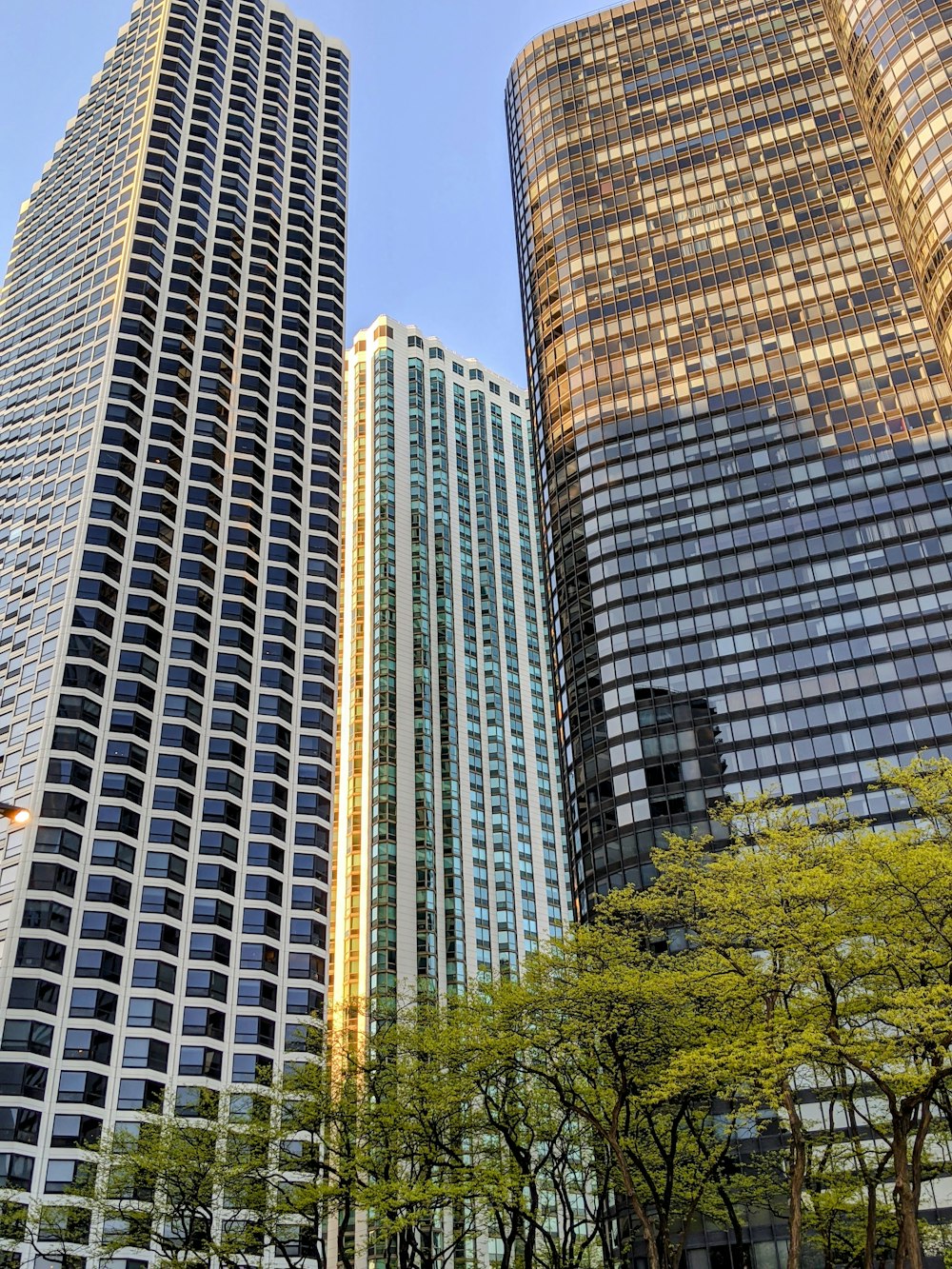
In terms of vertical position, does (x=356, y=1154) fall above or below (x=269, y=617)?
below

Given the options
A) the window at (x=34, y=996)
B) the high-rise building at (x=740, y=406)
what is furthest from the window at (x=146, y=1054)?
the high-rise building at (x=740, y=406)

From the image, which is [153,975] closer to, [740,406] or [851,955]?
[851,955]

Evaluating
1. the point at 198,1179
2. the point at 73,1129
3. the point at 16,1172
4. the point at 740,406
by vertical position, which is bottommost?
the point at 198,1179

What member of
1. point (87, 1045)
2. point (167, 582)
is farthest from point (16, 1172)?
point (167, 582)

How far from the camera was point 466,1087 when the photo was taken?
46.3 metres

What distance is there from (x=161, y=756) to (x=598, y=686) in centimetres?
3869

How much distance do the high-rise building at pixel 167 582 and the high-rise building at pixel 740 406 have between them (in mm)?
27083

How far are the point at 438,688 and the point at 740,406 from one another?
A: 2624 inches

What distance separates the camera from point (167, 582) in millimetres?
109000

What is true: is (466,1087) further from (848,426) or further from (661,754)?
(848,426)

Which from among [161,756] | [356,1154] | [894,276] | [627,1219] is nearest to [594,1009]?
[356,1154]

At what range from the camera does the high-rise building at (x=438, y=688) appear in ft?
448

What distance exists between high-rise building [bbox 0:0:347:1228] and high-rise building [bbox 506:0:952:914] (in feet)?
88.9

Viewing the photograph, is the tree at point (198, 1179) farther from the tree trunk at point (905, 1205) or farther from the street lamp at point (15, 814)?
the street lamp at point (15, 814)
